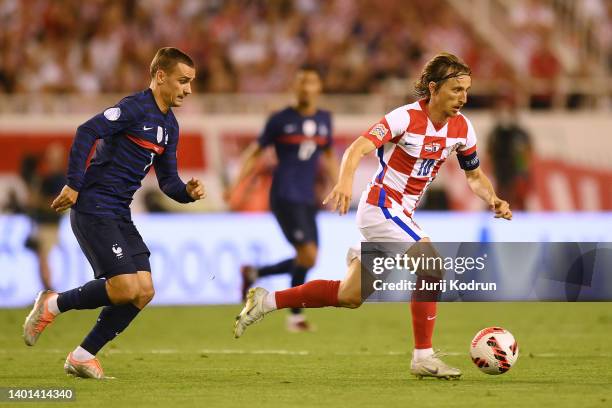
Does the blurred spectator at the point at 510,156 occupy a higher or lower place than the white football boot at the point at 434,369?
higher

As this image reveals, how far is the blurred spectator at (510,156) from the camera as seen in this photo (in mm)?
18891

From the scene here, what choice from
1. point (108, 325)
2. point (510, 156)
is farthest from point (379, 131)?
point (510, 156)

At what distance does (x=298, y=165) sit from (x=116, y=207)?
4453 millimetres

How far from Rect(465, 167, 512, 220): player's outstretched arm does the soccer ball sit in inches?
29.9

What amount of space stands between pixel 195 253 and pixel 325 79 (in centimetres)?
609

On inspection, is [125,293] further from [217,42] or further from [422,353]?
[217,42]

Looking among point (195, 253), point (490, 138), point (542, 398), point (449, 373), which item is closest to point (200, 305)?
point (195, 253)

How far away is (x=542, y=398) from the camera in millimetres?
6645

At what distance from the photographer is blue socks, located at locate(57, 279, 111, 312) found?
762 cm

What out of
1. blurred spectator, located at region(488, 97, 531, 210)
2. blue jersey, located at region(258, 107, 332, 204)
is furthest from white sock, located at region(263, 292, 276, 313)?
blurred spectator, located at region(488, 97, 531, 210)

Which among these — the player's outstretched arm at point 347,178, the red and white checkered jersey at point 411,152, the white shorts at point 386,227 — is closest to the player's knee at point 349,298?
the white shorts at point 386,227

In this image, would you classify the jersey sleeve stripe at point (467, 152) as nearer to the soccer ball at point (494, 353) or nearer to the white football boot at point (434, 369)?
the soccer ball at point (494, 353)

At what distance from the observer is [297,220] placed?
38.9 feet

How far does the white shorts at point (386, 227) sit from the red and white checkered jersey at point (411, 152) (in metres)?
0.05
